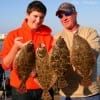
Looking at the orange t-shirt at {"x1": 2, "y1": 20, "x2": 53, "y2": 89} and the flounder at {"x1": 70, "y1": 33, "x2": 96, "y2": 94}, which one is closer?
the flounder at {"x1": 70, "y1": 33, "x2": 96, "y2": 94}

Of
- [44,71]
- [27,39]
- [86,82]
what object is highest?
[27,39]

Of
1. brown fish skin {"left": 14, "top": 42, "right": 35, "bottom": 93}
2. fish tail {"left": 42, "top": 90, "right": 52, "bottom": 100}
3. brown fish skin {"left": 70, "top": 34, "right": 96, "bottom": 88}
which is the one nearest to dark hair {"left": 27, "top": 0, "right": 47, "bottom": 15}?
brown fish skin {"left": 14, "top": 42, "right": 35, "bottom": 93}

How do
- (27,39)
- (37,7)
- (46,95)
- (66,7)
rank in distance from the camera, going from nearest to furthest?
(46,95), (66,7), (37,7), (27,39)

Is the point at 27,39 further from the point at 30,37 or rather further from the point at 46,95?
the point at 46,95

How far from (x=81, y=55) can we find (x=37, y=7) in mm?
1368

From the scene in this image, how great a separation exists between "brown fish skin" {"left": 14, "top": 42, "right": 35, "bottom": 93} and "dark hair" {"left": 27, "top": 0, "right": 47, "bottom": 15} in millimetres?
952

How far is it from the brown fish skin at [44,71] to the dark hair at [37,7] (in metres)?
0.96

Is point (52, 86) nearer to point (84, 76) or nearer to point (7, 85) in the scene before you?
point (84, 76)

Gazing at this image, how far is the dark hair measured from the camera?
7148 millimetres

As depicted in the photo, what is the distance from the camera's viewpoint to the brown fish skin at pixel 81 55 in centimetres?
630

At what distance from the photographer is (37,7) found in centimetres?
718

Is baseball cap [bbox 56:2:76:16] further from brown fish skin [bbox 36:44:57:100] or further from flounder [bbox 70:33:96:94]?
brown fish skin [bbox 36:44:57:100]

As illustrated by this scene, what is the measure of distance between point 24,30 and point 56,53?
4.33 ft

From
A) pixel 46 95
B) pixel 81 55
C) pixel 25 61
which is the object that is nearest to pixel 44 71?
pixel 25 61
